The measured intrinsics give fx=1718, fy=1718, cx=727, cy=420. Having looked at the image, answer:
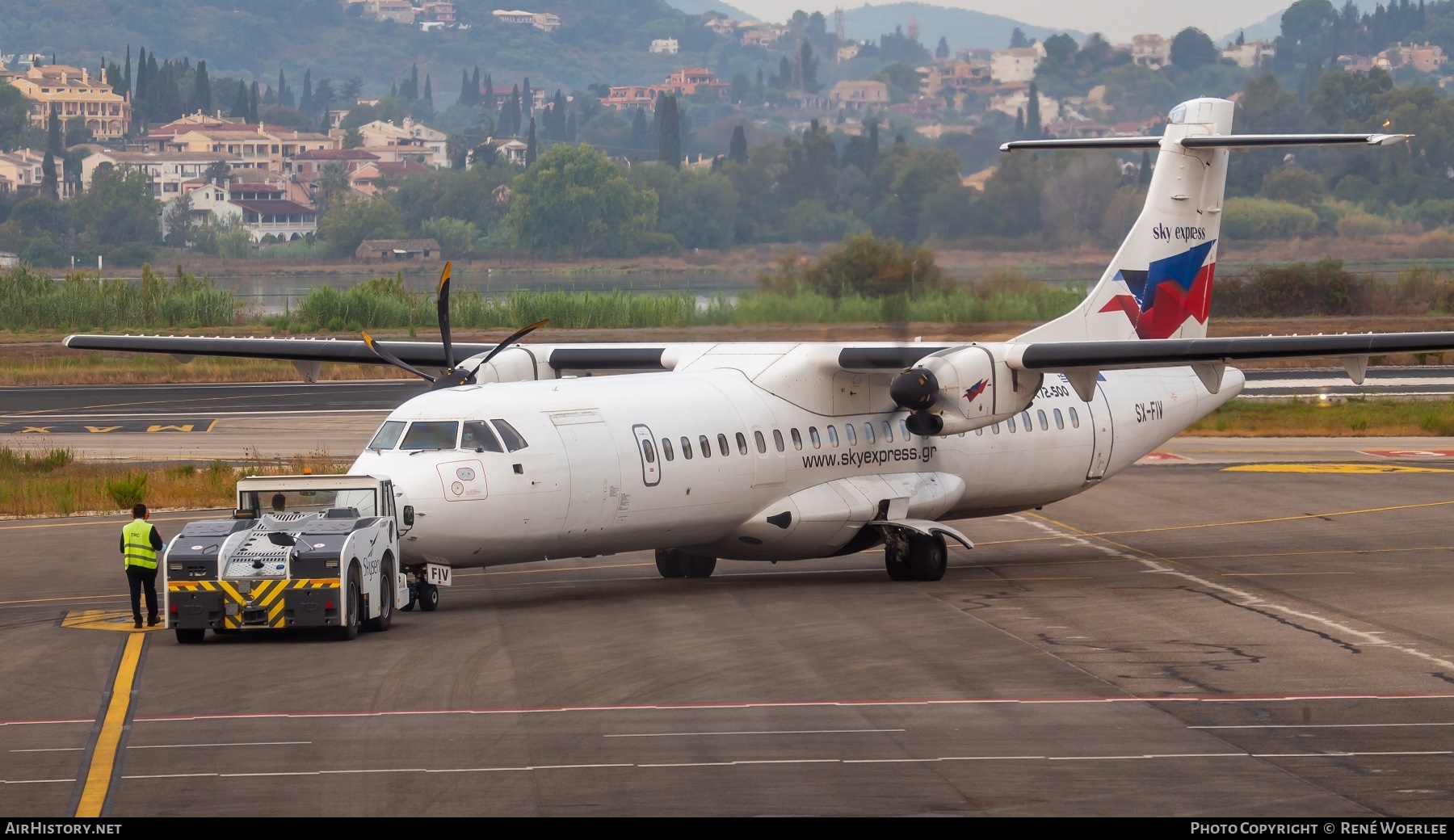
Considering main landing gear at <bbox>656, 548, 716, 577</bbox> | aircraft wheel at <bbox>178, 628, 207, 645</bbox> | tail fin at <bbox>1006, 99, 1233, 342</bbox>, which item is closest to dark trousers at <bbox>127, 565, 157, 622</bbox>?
aircraft wheel at <bbox>178, 628, 207, 645</bbox>

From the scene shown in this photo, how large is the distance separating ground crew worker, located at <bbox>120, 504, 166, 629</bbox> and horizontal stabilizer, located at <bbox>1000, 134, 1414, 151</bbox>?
14850mm

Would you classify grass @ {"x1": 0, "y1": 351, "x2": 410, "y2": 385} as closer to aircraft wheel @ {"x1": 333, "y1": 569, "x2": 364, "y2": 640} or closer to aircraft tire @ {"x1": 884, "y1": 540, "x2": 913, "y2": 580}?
aircraft tire @ {"x1": 884, "y1": 540, "x2": 913, "y2": 580}

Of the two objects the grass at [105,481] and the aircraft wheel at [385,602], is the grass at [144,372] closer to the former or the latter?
the grass at [105,481]

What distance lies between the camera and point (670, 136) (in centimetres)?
16275

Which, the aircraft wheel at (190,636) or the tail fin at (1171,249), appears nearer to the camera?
the aircraft wheel at (190,636)

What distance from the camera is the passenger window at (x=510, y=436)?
20.3 meters

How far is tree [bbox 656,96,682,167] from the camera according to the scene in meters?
144

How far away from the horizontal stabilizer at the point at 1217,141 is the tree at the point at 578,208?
58804 mm

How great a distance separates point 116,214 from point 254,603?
182353mm

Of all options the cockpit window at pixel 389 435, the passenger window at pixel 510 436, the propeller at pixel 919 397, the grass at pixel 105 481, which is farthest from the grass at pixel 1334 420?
the cockpit window at pixel 389 435

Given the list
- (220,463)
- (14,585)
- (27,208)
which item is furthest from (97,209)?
(14,585)

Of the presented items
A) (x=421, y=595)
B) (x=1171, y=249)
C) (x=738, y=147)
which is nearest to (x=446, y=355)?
(x=421, y=595)

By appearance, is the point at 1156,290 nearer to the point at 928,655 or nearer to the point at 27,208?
the point at 928,655

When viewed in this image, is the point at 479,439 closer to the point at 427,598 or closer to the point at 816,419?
the point at 427,598
